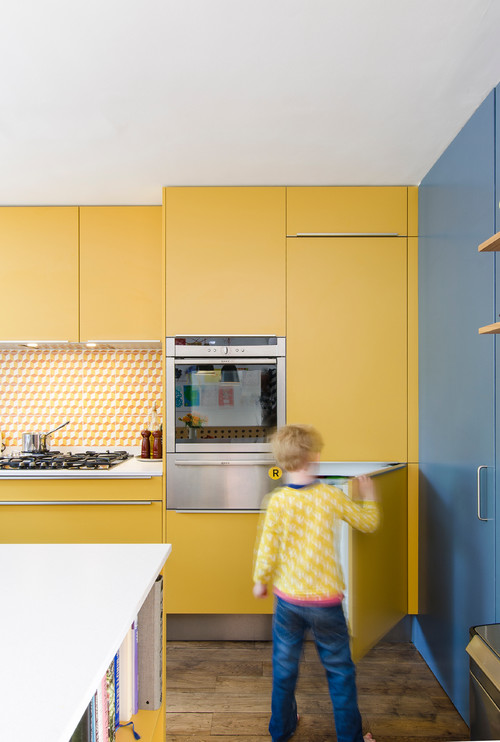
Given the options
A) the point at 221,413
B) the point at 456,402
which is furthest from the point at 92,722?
the point at 221,413

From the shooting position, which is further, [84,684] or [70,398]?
[70,398]

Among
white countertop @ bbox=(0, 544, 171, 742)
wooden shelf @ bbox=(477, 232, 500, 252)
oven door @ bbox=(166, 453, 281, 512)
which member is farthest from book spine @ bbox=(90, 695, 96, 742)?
oven door @ bbox=(166, 453, 281, 512)

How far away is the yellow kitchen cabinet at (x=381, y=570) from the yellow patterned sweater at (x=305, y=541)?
0.30 m

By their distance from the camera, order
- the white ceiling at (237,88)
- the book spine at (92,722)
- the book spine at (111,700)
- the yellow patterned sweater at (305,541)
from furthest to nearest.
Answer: the yellow patterned sweater at (305,541)
the white ceiling at (237,88)
the book spine at (111,700)
the book spine at (92,722)

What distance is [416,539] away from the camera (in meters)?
2.83

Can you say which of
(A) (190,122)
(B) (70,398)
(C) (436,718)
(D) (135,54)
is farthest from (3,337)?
(C) (436,718)

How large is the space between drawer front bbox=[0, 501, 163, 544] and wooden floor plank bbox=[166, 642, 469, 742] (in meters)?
0.67

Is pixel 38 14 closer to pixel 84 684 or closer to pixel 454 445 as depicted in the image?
pixel 84 684

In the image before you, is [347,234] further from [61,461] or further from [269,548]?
[61,461]

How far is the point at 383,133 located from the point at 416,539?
6.52 feet

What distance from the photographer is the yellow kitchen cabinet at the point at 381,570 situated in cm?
207

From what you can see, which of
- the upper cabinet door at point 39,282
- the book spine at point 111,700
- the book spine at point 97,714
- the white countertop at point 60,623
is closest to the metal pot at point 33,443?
the upper cabinet door at point 39,282

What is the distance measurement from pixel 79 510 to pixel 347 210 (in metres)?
2.15

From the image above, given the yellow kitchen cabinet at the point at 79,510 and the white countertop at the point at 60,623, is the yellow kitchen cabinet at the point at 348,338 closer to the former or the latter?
the yellow kitchen cabinet at the point at 79,510
